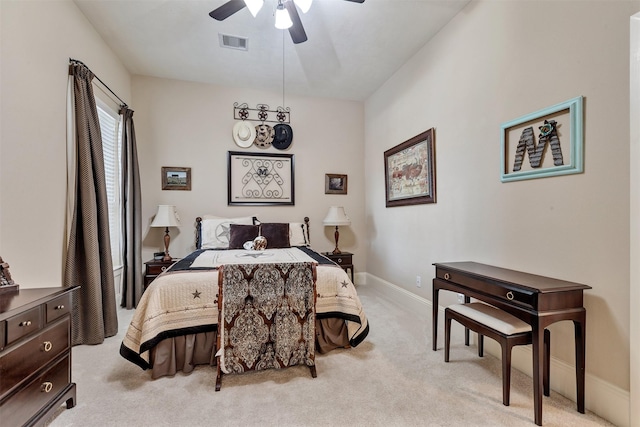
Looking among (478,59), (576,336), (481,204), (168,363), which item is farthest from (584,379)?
(168,363)

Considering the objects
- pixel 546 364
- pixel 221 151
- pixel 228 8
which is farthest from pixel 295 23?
pixel 546 364

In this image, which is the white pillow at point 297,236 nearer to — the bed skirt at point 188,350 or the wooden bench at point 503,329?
the bed skirt at point 188,350

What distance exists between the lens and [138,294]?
3.68 metres

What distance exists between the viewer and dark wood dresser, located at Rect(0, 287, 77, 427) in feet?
4.42

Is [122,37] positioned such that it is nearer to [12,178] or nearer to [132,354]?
[12,178]

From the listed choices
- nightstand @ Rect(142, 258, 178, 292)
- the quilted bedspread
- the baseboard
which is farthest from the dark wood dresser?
the baseboard

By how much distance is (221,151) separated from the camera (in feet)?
14.5

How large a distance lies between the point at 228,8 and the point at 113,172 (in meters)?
2.48

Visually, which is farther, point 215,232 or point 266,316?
point 215,232

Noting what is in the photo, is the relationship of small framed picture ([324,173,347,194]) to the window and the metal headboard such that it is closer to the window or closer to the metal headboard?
the metal headboard

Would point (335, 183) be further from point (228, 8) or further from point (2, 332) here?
point (2, 332)

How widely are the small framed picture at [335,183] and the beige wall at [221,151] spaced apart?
0.27 ft

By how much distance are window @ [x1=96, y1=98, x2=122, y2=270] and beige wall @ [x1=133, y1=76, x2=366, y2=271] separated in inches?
17.7

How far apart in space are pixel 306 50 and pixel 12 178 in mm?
2888
